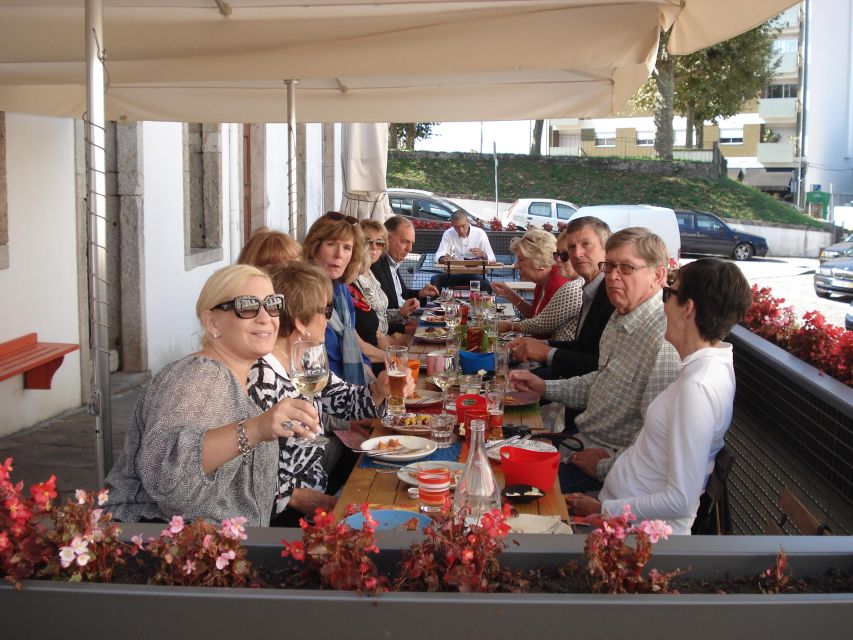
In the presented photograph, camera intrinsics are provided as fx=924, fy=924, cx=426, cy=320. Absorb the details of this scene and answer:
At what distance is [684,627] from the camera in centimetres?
164

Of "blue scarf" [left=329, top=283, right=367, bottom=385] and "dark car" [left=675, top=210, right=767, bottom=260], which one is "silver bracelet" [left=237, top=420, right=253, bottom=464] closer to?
"blue scarf" [left=329, top=283, right=367, bottom=385]

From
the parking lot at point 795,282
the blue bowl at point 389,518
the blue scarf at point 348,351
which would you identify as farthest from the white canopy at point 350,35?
the parking lot at point 795,282

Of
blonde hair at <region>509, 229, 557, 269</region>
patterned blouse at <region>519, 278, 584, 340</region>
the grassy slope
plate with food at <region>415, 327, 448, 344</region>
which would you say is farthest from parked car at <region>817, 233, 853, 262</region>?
plate with food at <region>415, 327, 448, 344</region>

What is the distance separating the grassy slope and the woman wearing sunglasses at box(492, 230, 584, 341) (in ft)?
108

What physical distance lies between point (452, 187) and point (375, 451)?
3830 centimetres

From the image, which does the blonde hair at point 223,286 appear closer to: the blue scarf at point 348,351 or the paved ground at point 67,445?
the blue scarf at point 348,351

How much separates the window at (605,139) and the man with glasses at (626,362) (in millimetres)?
61754

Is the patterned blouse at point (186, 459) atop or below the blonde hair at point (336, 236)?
below

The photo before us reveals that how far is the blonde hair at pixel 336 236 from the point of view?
5.72m

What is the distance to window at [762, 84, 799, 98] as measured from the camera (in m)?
61.1

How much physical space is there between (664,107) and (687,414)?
39.6 metres

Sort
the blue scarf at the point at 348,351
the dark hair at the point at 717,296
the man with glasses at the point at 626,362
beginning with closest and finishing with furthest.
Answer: the dark hair at the point at 717,296
the man with glasses at the point at 626,362
the blue scarf at the point at 348,351

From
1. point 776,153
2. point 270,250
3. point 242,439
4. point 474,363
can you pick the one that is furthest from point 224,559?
point 776,153

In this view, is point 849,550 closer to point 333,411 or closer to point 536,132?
point 333,411
